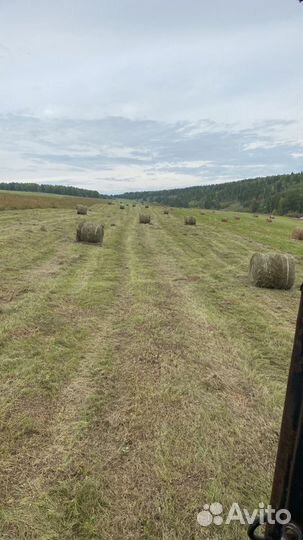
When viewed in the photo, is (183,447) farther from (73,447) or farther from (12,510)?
(12,510)

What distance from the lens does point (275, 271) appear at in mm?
12094

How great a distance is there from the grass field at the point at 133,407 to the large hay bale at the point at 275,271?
1765mm

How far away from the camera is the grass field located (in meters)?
3.20

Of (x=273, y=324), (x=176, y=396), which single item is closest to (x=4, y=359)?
(x=176, y=396)

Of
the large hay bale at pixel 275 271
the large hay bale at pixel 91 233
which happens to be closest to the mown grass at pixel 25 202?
the large hay bale at pixel 91 233

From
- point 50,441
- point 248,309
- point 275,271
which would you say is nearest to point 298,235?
point 275,271

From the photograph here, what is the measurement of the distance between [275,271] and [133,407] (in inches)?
347

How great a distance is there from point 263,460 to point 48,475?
2.29 metres

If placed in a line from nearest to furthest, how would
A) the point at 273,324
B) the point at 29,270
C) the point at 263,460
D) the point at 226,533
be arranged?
the point at 226,533 → the point at 263,460 → the point at 273,324 → the point at 29,270

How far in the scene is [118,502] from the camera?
3.26 m

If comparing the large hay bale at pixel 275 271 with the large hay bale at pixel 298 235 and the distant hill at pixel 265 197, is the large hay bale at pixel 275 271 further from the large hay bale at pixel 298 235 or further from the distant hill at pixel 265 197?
the distant hill at pixel 265 197

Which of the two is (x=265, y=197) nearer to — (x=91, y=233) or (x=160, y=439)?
(x=91, y=233)

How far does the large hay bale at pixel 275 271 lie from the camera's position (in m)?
12.1

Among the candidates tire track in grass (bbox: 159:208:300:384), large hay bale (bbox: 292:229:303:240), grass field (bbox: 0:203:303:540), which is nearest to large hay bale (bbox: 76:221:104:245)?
tire track in grass (bbox: 159:208:300:384)
